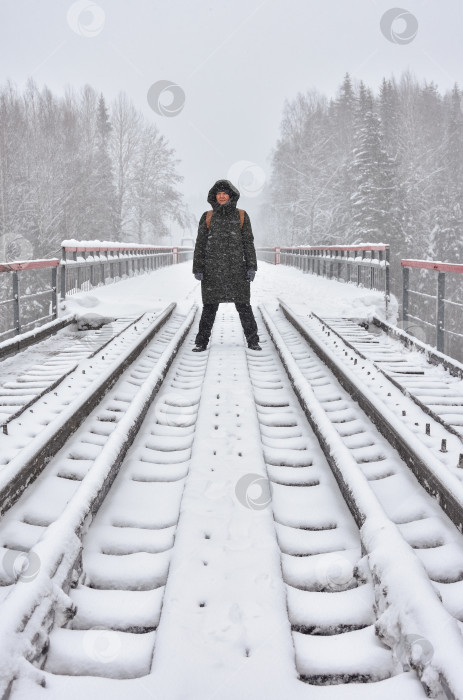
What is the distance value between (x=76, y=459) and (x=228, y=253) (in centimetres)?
437

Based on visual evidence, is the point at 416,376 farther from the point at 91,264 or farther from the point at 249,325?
the point at 91,264

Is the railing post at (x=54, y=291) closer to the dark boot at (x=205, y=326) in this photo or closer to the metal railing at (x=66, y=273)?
the metal railing at (x=66, y=273)

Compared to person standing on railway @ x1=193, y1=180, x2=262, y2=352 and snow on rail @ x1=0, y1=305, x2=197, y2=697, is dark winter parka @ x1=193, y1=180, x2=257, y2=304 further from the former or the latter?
snow on rail @ x1=0, y1=305, x2=197, y2=697

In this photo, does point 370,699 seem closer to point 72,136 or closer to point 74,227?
point 74,227

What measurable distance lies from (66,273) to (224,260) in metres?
5.92

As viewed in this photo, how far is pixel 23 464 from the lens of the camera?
11.0 ft

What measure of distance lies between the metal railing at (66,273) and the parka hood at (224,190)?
8.66ft

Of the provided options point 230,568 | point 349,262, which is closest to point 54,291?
point 230,568

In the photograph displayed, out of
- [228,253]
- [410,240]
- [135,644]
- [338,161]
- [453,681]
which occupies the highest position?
[338,161]

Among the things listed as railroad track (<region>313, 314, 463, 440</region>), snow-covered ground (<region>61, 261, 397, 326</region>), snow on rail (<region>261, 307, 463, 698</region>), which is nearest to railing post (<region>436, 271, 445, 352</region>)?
railroad track (<region>313, 314, 463, 440</region>)

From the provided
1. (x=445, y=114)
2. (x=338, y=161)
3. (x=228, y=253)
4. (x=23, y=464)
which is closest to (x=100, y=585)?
(x=23, y=464)

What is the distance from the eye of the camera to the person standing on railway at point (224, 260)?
754cm

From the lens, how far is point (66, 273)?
1258cm

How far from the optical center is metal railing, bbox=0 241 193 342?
28.1 feet
